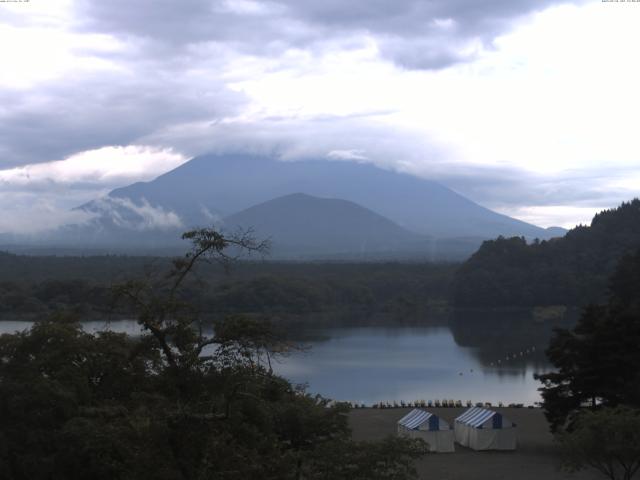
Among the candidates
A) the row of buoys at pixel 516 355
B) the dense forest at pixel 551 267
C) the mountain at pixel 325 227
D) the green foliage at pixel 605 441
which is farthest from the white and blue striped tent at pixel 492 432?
the mountain at pixel 325 227

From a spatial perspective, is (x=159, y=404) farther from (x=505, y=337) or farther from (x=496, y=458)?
(x=505, y=337)

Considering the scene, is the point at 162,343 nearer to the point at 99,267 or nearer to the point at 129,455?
the point at 129,455

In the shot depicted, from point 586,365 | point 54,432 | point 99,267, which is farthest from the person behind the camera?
point 99,267

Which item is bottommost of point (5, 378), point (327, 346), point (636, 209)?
point (327, 346)

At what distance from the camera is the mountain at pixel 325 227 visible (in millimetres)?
172250

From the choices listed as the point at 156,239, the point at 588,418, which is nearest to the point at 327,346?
the point at 588,418

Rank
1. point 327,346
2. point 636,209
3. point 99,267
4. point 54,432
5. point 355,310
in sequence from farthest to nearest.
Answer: point 99,267, point 636,209, point 355,310, point 327,346, point 54,432

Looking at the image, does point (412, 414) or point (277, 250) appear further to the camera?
point (277, 250)

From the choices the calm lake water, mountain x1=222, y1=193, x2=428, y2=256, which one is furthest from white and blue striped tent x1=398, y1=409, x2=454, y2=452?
mountain x1=222, y1=193, x2=428, y2=256

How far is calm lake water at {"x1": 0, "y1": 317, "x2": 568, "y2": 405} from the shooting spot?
2497 cm

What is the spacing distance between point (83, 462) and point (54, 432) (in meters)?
0.71

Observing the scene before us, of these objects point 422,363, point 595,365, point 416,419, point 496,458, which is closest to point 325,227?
point 422,363

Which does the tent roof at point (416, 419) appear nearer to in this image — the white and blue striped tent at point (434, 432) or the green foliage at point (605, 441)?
the white and blue striped tent at point (434, 432)

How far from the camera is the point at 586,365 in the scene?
48.6 ft
